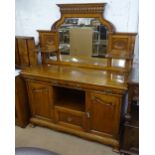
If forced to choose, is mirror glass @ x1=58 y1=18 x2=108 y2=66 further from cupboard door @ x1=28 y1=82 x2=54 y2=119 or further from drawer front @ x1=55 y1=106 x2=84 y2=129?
drawer front @ x1=55 y1=106 x2=84 y2=129

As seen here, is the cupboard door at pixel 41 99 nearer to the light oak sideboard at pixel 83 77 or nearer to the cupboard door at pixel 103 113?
the light oak sideboard at pixel 83 77

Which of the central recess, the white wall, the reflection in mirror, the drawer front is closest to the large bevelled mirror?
the reflection in mirror

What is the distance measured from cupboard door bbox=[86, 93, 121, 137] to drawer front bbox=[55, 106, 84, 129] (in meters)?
0.12

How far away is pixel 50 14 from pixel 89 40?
63 centimetres

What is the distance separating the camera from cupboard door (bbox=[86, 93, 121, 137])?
163 centimetres

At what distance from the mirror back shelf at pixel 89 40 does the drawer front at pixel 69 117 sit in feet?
1.89

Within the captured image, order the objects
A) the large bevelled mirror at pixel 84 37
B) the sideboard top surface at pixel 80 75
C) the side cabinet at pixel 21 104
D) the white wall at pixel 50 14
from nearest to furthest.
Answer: the sideboard top surface at pixel 80 75 < the white wall at pixel 50 14 < the large bevelled mirror at pixel 84 37 < the side cabinet at pixel 21 104

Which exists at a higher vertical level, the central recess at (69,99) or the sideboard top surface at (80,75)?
Answer: the sideboard top surface at (80,75)

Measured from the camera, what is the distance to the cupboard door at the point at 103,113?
1630mm

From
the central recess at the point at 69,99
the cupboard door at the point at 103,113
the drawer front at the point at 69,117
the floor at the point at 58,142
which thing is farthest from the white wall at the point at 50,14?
the floor at the point at 58,142
